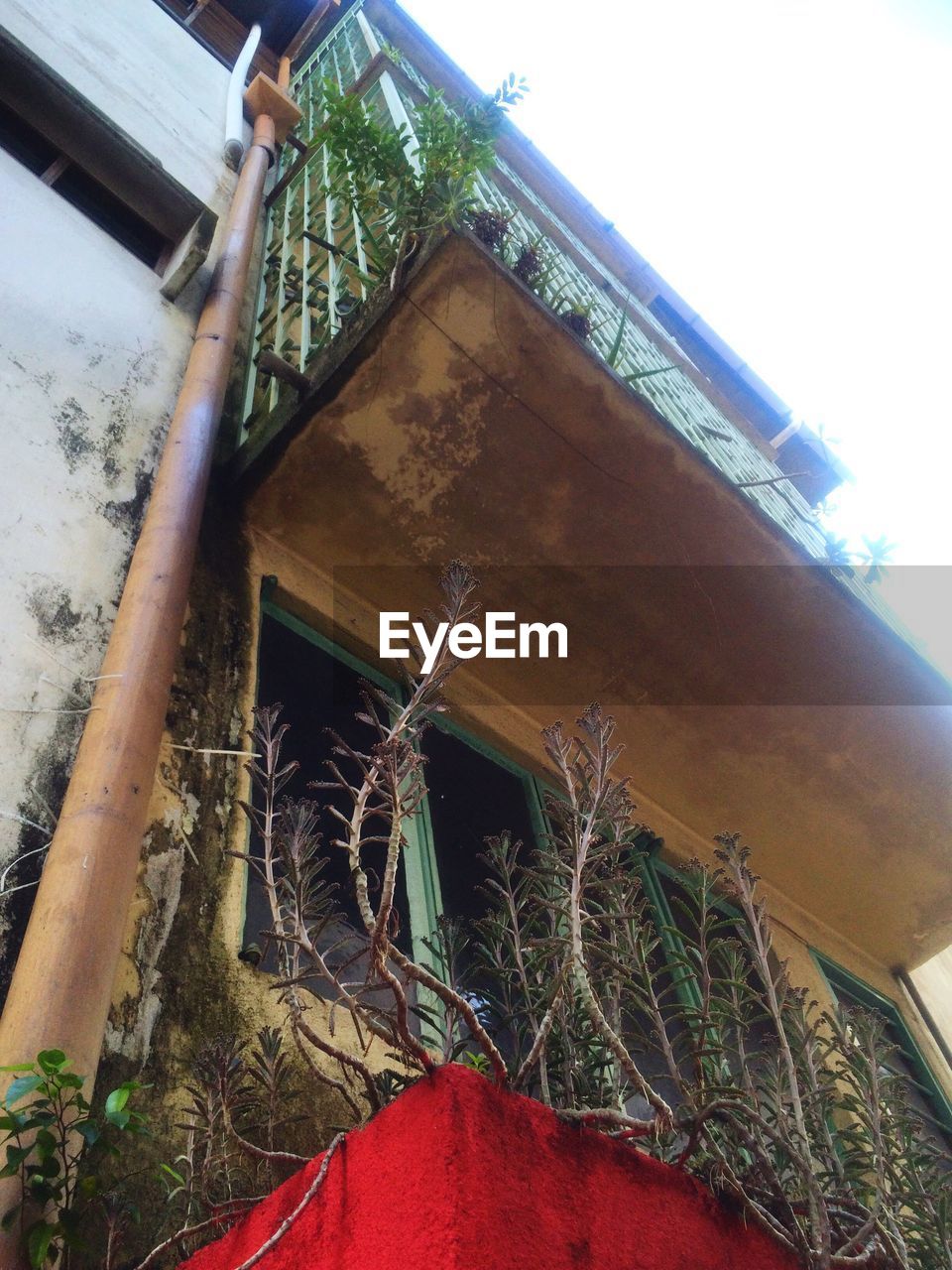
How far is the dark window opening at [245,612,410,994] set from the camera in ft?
10.4

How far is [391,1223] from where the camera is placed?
50.3 inches

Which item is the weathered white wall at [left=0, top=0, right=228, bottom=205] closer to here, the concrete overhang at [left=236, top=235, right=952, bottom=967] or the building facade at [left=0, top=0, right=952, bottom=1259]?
the building facade at [left=0, top=0, right=952, bottom=1259]

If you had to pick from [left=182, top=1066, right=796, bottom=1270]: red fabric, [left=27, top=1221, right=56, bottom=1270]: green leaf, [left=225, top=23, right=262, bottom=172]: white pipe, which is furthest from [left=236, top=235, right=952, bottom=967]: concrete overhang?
[left=225, top=23, right=262, bottom=172]: white pipe

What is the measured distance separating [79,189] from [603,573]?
10.9 feet

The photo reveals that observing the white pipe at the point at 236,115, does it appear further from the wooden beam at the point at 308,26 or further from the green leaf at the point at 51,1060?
the green leaf at the point at 51,1060

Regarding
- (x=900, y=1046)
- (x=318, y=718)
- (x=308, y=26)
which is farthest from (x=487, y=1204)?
(x=308, y=26)

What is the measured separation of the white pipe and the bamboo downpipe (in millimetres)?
3203

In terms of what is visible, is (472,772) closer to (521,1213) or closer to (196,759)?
(196,759)

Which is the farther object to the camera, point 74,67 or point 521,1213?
point 74,67

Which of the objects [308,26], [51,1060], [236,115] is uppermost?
[308,26]

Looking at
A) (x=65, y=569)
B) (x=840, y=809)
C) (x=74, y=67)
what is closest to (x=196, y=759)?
(x=65, y=569)

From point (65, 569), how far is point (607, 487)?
215cm

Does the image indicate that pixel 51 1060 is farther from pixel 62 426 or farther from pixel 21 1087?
pixel 62 426

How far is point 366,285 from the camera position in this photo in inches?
154
